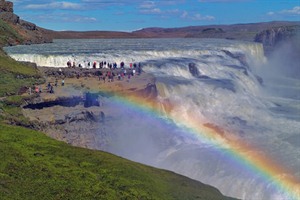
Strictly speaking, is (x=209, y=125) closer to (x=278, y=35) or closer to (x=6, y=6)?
(x=6, y=6)

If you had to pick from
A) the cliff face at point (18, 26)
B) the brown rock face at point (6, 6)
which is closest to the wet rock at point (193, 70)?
the cliff face at point (18, 26)

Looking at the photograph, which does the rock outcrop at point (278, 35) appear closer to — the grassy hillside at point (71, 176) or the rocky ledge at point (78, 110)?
the rocky ledge at point (78, 110)

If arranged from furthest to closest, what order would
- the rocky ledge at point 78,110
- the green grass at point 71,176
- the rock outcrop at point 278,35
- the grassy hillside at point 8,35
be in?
the rock outcrop at point 278,35
the grassy hillside at point 8,35
the rocky ledge at point 78,110
the green grass at point 71,176

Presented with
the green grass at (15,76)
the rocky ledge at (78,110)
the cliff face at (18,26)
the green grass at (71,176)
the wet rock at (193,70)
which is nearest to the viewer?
the green grass at (71,176)

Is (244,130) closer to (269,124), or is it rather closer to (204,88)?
(269,124)

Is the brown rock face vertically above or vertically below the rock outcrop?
above

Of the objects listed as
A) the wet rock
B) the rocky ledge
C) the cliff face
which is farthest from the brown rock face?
Answer: the rocky ledge

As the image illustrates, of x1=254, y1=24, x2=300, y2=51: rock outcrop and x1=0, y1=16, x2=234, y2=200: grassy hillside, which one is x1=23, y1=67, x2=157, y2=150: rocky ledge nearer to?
x1=0, y1=16, x2=234, y2=200: grassy hillside
